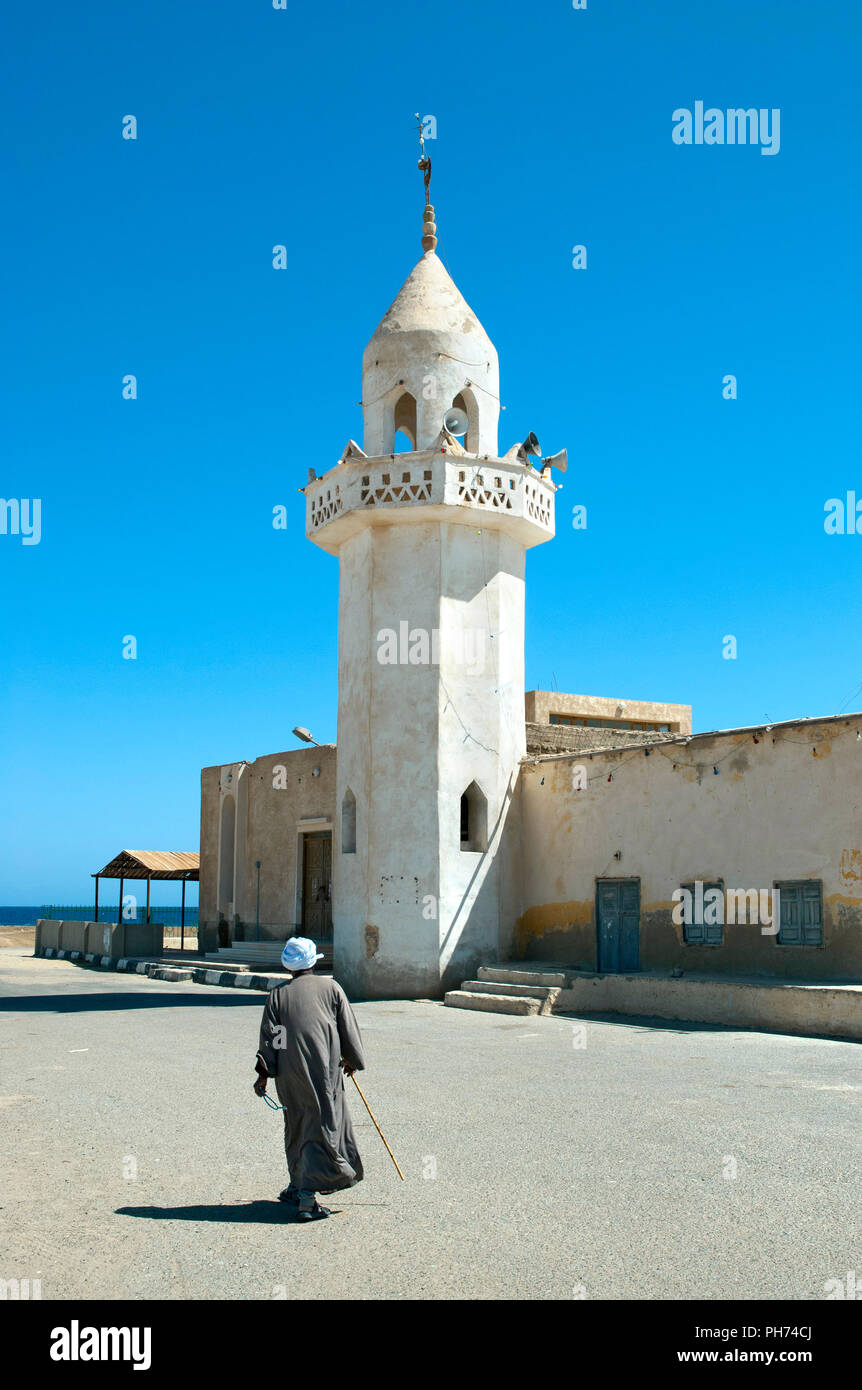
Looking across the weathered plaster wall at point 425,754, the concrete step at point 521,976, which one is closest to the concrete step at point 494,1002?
the concrete step at point 521,976

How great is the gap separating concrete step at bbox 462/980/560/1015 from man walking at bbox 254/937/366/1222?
392 inches

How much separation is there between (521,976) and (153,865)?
19.4 metres

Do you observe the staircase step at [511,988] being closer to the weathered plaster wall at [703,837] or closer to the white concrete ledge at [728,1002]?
the white concrete ledge at [728,1002]

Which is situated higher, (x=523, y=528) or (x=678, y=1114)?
(x=523, y=528)

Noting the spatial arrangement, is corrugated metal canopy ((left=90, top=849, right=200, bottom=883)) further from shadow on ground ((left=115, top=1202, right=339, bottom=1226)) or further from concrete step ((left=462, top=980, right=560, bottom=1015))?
shadow on ground ((left=115, top=1202, right=339, bottom=1226))

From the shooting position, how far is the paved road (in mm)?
4863

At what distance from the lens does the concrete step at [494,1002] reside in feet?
52.1

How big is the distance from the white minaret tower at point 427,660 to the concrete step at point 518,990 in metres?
0.69

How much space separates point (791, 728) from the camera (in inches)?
599

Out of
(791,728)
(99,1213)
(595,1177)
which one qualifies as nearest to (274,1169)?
(99,1213)

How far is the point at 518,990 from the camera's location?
16.7 meters

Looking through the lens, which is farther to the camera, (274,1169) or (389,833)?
(389,833)

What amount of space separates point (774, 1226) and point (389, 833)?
12958 millimetres
